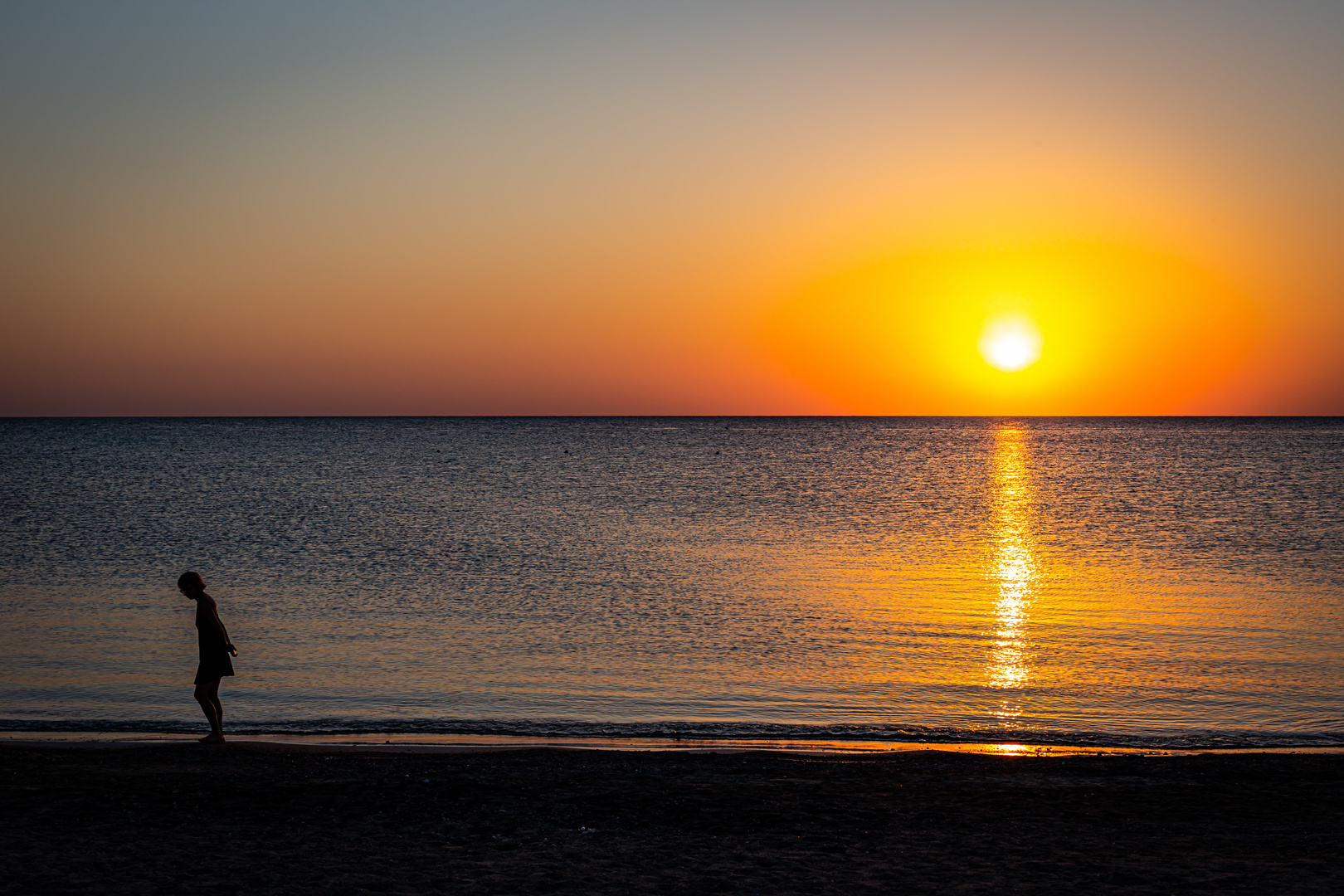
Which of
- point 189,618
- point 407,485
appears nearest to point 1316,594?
point 189,618

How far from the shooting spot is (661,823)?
27.6ft

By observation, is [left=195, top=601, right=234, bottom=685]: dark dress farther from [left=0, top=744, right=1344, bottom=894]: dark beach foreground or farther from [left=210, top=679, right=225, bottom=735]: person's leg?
[left=0, top=744, right=1344, bottom=894]: dark beach foreground

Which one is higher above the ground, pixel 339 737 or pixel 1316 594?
pixel 1316 594

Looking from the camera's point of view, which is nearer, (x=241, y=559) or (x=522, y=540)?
(x=241, y=559)

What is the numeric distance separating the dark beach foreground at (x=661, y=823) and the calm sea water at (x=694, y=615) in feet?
6.52

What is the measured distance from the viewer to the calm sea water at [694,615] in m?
13.1

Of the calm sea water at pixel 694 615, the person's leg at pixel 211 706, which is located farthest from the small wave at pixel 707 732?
the person's leg at pixel 211 706

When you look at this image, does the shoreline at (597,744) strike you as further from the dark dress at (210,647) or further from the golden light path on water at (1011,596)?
the golden light path on water at (1011,596)

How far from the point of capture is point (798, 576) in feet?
82.7

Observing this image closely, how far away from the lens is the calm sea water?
1309 cm

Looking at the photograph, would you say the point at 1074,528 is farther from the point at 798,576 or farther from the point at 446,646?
the point at 446,646

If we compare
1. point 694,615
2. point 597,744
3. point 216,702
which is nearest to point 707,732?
point 597,744

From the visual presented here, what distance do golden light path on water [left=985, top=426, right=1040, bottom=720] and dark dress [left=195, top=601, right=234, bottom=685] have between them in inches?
370

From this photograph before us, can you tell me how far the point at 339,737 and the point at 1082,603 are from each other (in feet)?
52.4
